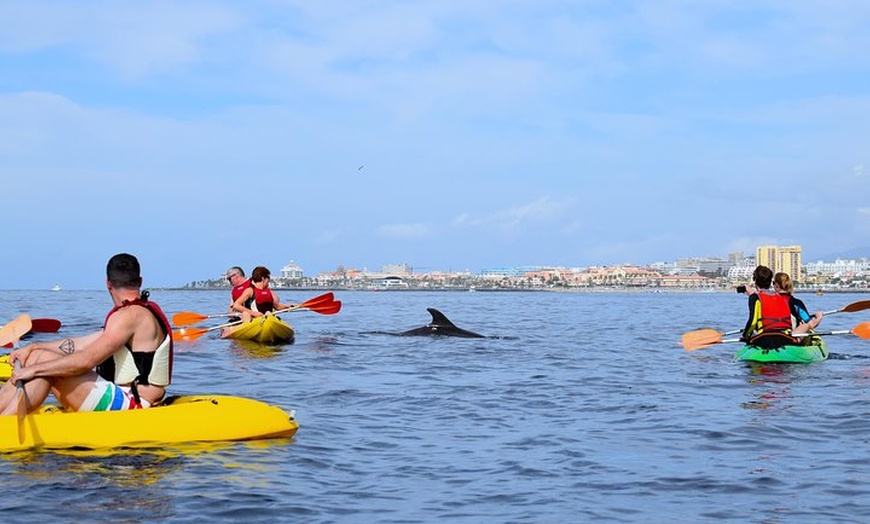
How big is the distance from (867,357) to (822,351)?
2405 mm

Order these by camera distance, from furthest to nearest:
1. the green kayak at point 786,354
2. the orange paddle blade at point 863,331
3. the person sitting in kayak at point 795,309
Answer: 1. the orange paddle blade at point 863,331
2. the green kayak at point 786,354
3. the person sitting in kayak at point 795,309

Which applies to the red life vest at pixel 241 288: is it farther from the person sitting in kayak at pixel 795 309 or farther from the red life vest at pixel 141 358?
the red life vest at pixel 141 358

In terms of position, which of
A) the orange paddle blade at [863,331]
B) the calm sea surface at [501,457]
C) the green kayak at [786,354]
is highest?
the orange paddle blade at [863,331]

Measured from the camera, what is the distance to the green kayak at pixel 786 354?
55.8 ft

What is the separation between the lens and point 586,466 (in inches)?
340

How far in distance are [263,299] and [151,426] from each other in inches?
501

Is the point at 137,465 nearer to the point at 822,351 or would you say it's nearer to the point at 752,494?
the point at 752,494

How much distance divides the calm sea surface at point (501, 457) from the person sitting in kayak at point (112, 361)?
0.54 meters

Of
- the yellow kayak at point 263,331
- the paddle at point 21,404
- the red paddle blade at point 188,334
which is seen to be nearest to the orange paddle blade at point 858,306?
the yellow kayak at point 263,331

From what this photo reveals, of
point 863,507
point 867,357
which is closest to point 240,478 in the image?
point 863,507

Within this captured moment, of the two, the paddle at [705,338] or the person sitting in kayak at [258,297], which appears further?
the person sitting in kayak at [258,297]

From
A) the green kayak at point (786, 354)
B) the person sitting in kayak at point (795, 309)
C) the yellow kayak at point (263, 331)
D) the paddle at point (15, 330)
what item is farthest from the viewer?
the yellow kayak at point (263, 331)

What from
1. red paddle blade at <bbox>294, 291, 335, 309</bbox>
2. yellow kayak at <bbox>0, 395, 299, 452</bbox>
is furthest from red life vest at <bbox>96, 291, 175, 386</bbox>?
red paddle blade at <bbox>294, 291, 335, 309</bbox>

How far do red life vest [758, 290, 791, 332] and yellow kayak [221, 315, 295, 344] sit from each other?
9508 millimetres
